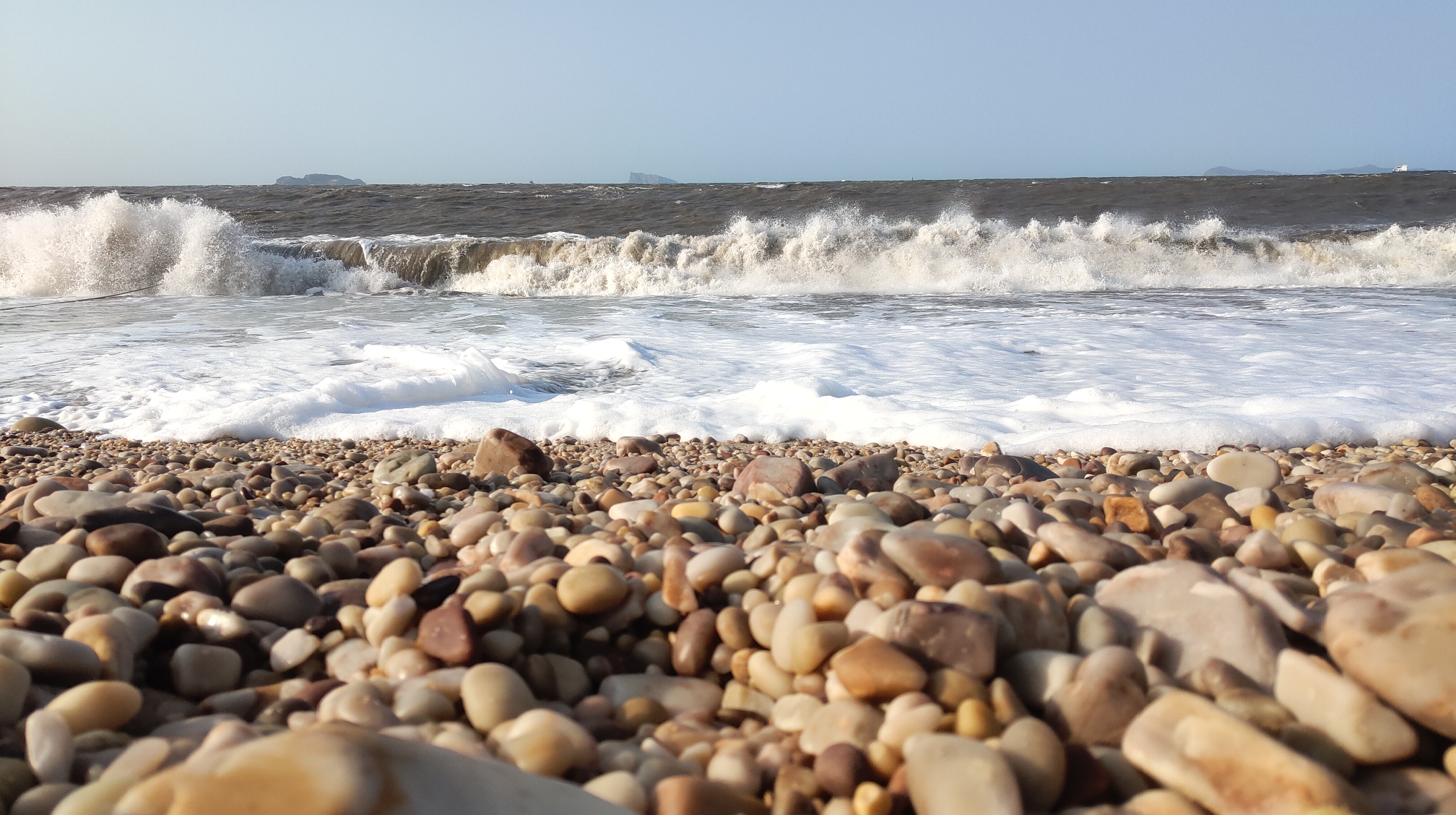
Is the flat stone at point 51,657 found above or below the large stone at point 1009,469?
above

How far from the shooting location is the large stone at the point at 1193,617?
3.80 ft

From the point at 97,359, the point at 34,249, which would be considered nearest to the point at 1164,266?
the point at 97,359

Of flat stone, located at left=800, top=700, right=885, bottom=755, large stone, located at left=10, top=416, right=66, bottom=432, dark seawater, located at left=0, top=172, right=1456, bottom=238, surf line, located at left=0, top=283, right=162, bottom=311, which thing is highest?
dark seawater, located at left=0, top=172, right=1456, bottom=238

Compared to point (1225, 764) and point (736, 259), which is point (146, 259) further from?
point (1225, 764)

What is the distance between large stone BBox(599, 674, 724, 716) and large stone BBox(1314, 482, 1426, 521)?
1.56m

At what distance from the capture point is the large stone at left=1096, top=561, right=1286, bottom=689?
1.16m

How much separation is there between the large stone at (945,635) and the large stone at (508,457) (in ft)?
6.50

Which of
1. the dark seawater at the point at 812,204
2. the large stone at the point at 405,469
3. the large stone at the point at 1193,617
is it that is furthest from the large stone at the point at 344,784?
the dark seawater at the point at 812,204

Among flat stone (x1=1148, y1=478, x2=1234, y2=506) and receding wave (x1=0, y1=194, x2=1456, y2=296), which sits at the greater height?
receding wave (x1=0, y1=194, x2=1456, y2=296)

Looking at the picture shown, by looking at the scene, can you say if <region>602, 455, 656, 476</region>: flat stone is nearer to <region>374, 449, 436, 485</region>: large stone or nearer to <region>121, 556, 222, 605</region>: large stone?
<region>374, 449, 436, 485</region>: large stone

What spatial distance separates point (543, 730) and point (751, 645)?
1.29 feet

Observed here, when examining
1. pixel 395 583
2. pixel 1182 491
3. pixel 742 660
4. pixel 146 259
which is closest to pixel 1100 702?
pixel 742 660

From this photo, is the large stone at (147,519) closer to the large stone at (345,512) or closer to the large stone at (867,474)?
the large stone at (345,512)

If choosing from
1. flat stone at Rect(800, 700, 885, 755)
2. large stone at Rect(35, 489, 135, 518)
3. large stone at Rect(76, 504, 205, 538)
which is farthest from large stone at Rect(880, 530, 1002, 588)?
large stone at Rect(35, 489, 135, 518)
